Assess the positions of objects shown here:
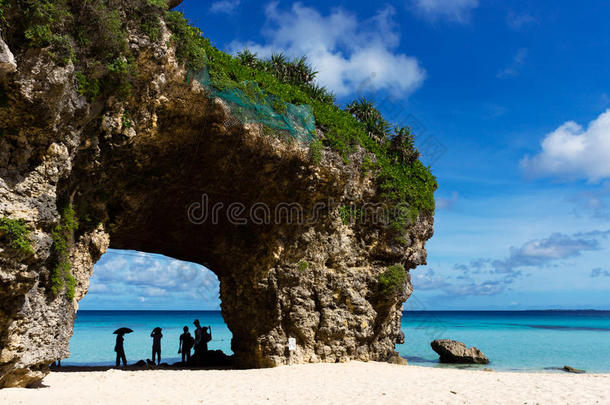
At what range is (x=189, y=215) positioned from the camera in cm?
1539

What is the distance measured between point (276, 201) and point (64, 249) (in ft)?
21.9

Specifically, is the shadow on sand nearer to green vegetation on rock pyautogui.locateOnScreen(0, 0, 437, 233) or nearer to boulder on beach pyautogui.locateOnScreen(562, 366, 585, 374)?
green vegetation on rock pyautogui.locateOnScreen(0, 0, 437, 233)

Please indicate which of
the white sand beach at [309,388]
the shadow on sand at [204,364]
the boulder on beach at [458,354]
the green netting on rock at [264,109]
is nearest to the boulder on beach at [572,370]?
the boulder on beach at [458,354]

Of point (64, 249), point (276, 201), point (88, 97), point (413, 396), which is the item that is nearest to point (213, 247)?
point (276, 201)

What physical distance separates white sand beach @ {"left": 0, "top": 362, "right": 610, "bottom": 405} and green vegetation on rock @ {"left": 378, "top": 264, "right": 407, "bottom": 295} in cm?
333

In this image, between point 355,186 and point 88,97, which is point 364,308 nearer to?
point 355,186

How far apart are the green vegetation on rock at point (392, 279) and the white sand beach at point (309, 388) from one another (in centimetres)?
333

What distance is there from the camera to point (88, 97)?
29.8ft

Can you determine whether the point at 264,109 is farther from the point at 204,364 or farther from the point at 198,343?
the point at 204,364

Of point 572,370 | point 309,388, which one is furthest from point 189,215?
point 572,370

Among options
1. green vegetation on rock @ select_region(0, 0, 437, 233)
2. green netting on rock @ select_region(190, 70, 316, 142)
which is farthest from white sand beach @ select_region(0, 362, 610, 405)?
green netting on rock @ select_region(190, 70, 316, 142)

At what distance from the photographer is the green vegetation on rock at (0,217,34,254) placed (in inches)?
294

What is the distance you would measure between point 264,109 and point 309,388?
791 cm

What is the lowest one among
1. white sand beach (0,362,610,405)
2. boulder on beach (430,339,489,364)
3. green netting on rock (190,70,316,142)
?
boulder on beach (430,339,489,364)
